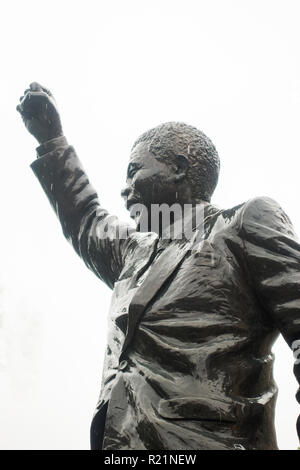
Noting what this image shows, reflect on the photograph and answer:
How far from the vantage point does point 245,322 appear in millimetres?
2756

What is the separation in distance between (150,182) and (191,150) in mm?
293

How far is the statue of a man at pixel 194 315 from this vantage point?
2549 mm

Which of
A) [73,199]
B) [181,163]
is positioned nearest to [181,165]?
[181,163]

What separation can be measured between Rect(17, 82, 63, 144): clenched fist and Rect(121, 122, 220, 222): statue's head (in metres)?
0.66

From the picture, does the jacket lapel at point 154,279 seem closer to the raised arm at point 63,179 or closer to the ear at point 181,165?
the ear at point 181,165

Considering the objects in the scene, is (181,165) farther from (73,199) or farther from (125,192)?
(73,199)

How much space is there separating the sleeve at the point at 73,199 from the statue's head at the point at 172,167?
17.3 inches

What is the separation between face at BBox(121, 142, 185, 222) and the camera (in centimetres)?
333

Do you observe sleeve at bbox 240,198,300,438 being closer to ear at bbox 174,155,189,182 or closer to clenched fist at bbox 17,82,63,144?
ear at bbox 174,155,189,182

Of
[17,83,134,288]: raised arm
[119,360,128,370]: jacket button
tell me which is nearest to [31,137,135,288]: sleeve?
[17,83,134,288]: raised arm

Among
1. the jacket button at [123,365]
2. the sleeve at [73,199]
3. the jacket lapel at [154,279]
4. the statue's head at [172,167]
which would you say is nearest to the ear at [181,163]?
the statue's head at [172,167]
